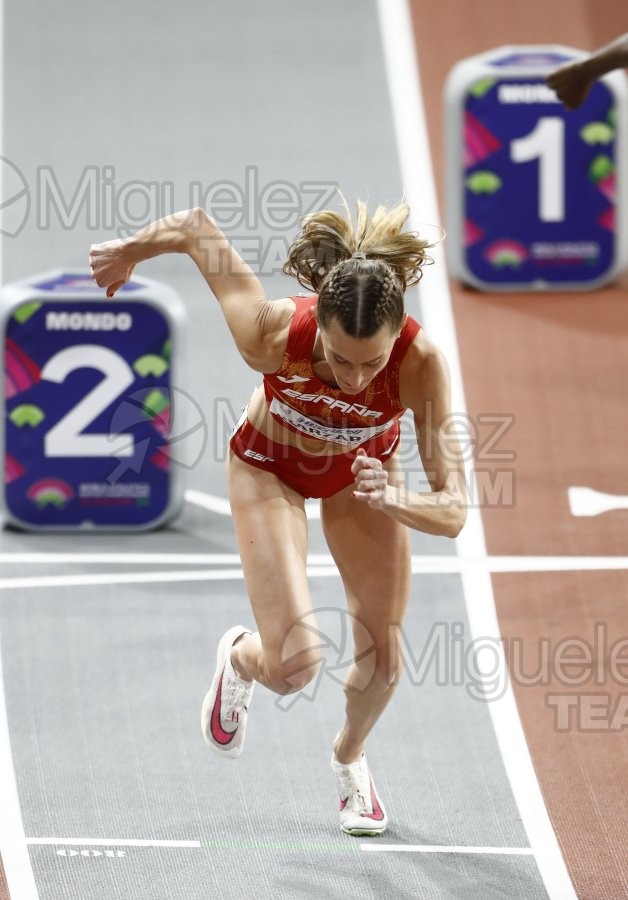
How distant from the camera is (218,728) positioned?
540 centimetres

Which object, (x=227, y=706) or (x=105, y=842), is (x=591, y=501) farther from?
(x=105, y=842)

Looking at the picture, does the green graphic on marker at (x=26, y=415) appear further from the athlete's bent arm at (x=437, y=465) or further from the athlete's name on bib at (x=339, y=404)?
the athlete's bent arm at (x=437, y=465)

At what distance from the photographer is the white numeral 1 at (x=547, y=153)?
966cm

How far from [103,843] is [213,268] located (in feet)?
6.58

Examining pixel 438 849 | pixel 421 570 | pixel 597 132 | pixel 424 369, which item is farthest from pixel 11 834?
pixel 597 132

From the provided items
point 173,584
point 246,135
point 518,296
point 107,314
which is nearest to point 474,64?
point 518,296

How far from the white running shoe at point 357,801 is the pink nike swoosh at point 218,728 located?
42 cm

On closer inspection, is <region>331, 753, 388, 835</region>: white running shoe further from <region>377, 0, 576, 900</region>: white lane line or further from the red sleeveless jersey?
the red sleeveless jersey

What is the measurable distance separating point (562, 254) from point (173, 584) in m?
3.89

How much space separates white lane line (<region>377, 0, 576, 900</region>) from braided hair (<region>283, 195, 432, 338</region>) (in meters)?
2.09

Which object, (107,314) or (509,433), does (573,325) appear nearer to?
(509,433)

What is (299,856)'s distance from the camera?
17.6 feet

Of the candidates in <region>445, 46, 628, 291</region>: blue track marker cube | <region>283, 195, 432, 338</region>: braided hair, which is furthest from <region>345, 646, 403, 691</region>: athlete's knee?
<region>445, 46, 628, 291</region>: blue track marker cube

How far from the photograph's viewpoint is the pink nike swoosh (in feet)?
17.7
